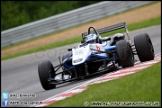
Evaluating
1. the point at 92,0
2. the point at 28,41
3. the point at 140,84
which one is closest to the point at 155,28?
the point at 28,41

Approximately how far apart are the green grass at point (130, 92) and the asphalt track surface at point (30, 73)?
6.45ft

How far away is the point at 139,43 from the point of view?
1085 cm

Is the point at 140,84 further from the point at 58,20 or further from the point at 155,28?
the point at 58,20

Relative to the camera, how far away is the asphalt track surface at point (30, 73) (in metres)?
10.7

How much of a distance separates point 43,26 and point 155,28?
9.05 metres

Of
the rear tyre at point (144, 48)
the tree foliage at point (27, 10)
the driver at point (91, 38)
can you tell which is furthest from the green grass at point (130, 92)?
the tree foliage at point (27, 10)

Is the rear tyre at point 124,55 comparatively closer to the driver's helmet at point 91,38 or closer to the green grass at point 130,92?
the driver's helmet at point 91,38

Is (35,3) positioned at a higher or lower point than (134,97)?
higher

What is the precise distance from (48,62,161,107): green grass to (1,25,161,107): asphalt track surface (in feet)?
6.45

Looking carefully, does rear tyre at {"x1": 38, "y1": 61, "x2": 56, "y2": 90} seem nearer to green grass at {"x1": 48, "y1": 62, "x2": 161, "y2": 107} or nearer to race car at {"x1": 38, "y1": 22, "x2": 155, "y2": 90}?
race car at {"x1": 38, "y1": 22, "x2": 155, "y2": 90}

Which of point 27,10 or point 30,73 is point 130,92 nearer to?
point 30,73

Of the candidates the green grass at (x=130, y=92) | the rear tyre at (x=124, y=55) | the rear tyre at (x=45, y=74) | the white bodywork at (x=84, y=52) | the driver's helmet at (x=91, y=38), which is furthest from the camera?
the driver's helmet at (x=91, y=38)

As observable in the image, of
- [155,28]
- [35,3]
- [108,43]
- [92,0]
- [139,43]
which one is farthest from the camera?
[35,3]

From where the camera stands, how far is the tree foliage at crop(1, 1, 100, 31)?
1532 inches
